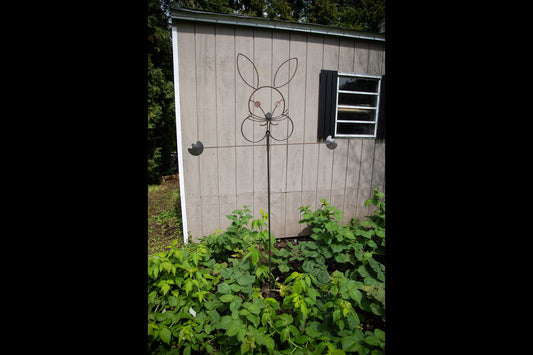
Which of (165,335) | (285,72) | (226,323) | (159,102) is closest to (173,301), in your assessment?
(165,335)

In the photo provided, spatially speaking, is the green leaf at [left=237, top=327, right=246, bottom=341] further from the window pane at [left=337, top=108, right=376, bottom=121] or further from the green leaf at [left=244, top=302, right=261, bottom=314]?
the window pane at [left=337, top=108, right=376, bottom=121]

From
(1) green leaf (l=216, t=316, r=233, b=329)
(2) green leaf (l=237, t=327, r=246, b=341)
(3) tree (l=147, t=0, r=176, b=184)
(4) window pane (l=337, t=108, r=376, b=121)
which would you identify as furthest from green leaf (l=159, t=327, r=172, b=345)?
(3) tree (l=147, t=0, r=176, b=184)

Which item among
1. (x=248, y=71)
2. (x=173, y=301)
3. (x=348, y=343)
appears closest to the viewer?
(x=348, y=343)

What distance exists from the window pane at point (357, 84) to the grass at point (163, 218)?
3.25 meters

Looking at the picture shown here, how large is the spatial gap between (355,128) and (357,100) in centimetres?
41

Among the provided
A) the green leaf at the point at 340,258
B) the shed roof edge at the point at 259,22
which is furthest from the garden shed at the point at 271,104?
the green leaf at the point at 340,258

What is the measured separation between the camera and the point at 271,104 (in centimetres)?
319

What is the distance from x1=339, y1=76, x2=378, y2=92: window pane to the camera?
135 inches

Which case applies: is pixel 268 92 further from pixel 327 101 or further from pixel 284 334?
pixel 284 334

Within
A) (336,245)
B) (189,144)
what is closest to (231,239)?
(336,245)

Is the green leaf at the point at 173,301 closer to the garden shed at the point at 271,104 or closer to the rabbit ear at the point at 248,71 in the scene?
the garden shed at the point at 271,104

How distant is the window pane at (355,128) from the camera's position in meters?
3.51
